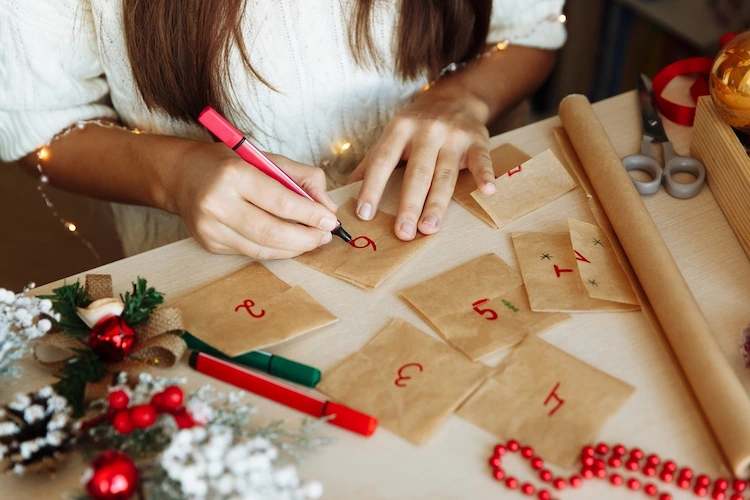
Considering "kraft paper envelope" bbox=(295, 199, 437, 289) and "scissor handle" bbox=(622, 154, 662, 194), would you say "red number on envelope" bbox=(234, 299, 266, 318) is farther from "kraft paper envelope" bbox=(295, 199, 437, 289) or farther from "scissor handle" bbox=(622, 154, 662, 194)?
"scissor handle" bbox=(622, 154, 662, 194)

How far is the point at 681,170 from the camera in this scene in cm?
73

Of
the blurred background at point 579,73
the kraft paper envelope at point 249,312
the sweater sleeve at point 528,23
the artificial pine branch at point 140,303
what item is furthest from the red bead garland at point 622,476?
the blurred background at point 579,73

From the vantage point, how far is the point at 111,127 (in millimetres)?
903

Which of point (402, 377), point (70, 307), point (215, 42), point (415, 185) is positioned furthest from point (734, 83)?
point (70, 307)

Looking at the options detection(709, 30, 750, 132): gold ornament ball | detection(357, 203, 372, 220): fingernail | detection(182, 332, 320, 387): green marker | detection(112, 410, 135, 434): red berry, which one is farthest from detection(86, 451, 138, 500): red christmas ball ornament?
detection(709, 30, 750, 132): gold ornament ball

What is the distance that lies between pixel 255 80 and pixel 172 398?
1.64 ft

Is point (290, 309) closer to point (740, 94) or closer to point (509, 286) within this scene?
point (509, 286)

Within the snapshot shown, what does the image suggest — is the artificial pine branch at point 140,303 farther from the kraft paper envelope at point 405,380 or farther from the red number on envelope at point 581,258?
the red number on envelope at point 581,258

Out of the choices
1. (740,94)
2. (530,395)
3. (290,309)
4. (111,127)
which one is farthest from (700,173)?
(111,127)

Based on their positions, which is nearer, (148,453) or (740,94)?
(148,453)

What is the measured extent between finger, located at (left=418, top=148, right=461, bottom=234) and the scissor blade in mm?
221

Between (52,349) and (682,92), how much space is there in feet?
2.44

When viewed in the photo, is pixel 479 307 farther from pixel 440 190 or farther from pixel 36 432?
pixel 36 432

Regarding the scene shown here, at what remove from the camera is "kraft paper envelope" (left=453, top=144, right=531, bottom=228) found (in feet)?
2.35
